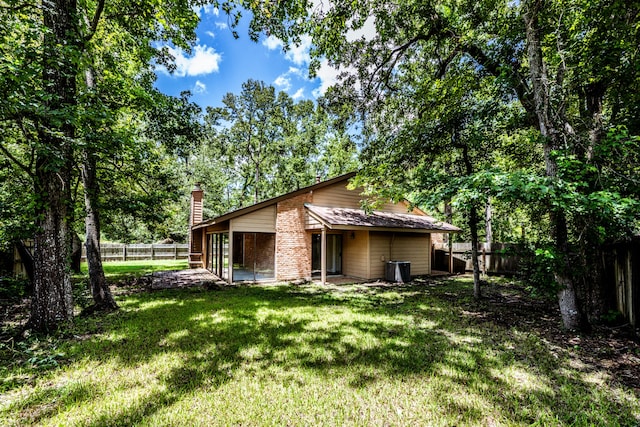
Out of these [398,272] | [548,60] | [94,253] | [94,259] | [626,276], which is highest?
[548,60]

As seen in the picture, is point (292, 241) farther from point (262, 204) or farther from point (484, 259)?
point (484, 259)

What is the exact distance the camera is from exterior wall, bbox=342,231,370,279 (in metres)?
12.0

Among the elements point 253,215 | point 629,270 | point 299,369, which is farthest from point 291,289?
point 629,270

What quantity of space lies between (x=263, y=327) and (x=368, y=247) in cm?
727

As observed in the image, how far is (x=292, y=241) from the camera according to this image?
11.8 meters

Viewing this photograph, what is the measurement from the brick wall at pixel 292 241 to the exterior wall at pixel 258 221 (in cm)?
26

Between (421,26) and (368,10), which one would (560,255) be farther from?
(368,10)

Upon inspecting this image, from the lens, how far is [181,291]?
9312mm

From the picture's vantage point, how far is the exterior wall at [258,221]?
1084 centimetres

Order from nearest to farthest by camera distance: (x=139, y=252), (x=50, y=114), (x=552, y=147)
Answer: (x=50, y=114)
(x=552, y=147)
(x=139, y=252)

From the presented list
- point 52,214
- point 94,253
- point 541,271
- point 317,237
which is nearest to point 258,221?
point 317,237

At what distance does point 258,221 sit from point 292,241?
174 cm

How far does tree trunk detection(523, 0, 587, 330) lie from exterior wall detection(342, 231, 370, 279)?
727 centimetres

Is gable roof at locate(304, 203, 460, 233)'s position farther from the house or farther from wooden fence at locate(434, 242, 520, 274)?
wooden fence at locate(434, 242, 520, 274)
